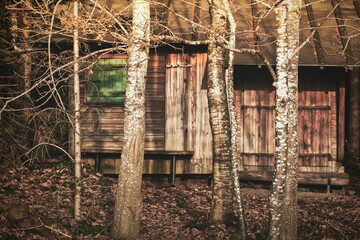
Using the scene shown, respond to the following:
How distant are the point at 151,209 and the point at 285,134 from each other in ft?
14.5

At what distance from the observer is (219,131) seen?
1007 cm

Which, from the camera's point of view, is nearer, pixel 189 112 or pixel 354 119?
pixel 189 112

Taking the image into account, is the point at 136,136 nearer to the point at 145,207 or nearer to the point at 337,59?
the point at 145,207

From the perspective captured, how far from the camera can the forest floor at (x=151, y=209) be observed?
9555 millimetres

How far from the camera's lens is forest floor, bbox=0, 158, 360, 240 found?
9555 mm

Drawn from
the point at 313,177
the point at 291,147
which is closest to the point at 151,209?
the point at 291,147

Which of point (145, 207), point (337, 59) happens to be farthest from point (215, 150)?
point (337, 59)

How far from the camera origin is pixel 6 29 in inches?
521

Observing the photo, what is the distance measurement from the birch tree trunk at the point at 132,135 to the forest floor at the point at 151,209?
0.70 m

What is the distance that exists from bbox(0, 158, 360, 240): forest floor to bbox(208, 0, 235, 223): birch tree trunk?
1.38ft

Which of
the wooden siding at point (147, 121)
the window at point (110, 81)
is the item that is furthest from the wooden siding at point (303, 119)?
the window at point (110, 81)

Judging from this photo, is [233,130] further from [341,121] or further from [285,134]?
[341,121]

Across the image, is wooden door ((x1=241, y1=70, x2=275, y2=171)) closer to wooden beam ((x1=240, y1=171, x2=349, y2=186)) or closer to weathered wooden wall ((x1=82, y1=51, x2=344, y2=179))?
weathered wooden wall ((x1=82, y1=51, x2=344, y2=179))

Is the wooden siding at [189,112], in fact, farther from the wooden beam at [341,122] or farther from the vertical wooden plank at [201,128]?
the wooden beam at [341,122]
